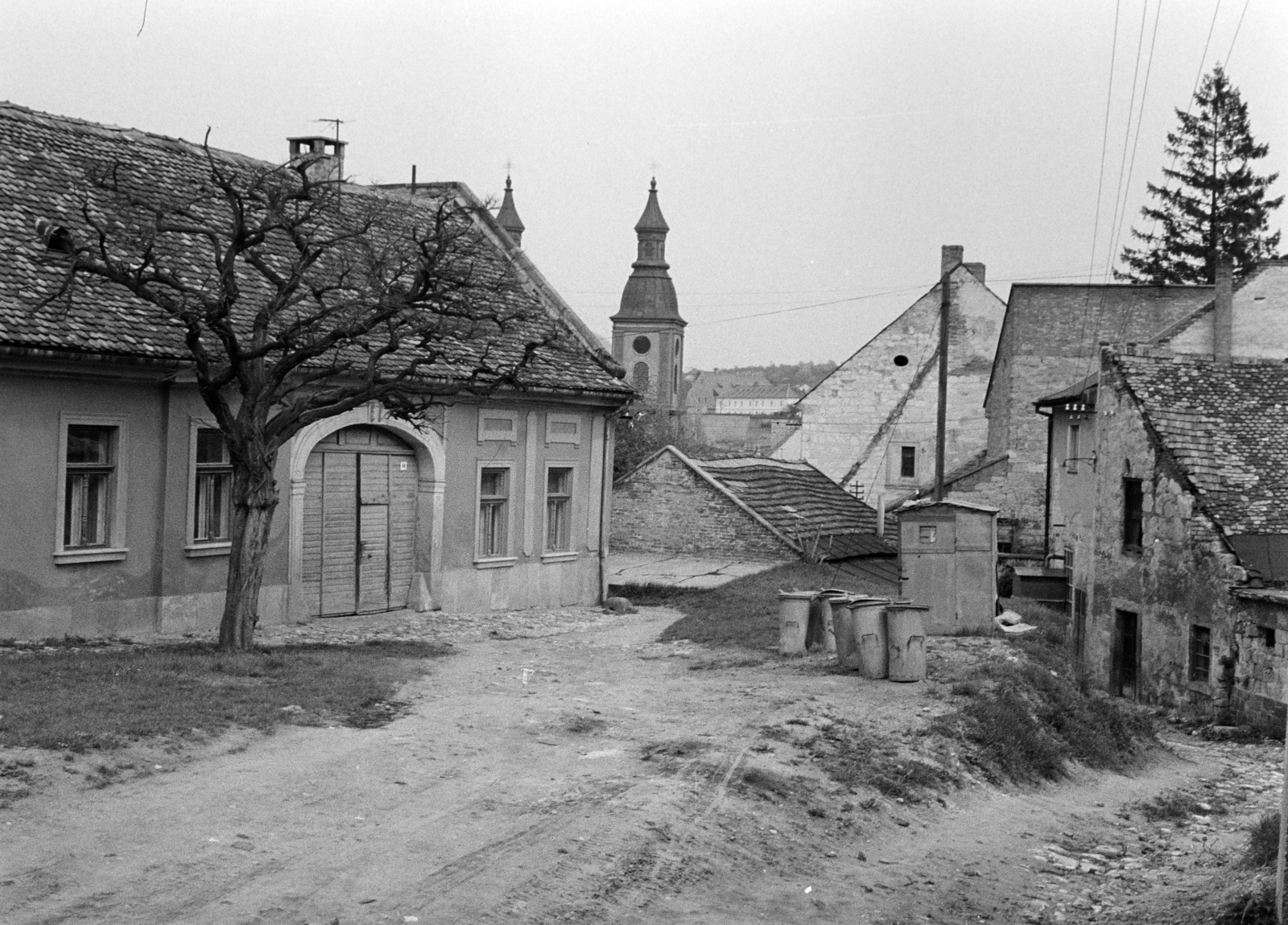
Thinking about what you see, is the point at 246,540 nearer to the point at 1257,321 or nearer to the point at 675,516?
the point at 675,516

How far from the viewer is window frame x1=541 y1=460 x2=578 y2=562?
23.8m

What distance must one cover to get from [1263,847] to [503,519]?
15.1 metres

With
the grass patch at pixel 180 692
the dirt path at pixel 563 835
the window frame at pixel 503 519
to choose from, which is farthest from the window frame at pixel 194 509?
the dirt path at pixel 563 835

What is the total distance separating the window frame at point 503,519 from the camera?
73.8 feet

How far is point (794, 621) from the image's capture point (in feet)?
56.6

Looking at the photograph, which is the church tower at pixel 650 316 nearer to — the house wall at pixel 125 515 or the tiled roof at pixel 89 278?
the tiled roof at pixel 89 278

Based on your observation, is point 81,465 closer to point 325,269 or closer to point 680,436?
point 325,269

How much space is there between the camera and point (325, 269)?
69.9 ft

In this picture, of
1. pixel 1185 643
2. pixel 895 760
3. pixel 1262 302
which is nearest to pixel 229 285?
pixel 895 760

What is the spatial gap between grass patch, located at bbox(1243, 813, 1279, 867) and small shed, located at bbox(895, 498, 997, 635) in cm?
833

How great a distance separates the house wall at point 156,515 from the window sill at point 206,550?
24 millimetres

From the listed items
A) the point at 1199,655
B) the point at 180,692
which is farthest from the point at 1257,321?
the point at 180,692

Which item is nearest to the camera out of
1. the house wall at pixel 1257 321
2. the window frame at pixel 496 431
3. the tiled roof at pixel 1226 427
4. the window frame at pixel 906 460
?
the window frame at pixel 496 431

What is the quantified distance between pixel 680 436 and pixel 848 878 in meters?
58.8
